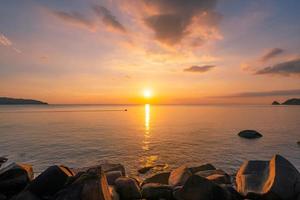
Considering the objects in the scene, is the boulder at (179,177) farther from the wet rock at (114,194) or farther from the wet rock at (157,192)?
the wet rock at (114,194)

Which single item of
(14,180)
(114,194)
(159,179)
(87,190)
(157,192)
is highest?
(87,190)

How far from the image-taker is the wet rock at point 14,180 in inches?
432

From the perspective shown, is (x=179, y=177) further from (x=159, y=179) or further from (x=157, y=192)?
(x=157, y=192)

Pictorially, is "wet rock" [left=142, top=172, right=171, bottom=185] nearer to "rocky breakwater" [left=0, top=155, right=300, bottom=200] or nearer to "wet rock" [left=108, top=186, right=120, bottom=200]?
"rocky breakwater" [left=0, top=155, right=300, bottom=200]

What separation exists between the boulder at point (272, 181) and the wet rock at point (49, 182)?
862 cm

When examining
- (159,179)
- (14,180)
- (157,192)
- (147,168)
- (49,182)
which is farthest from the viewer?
(147,168)

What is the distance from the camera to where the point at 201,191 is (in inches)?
407

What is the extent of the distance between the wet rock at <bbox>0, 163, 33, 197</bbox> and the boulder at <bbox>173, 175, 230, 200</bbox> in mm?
7763

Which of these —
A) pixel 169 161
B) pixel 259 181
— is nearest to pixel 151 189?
pixel 259 181

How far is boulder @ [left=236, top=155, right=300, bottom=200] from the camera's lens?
1041 centimetres

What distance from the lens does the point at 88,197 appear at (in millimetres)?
7840

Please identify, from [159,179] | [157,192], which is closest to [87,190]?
[157,192]

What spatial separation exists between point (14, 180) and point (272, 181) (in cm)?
1240

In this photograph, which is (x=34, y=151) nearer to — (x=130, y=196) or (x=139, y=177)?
(x=139, y=177)
